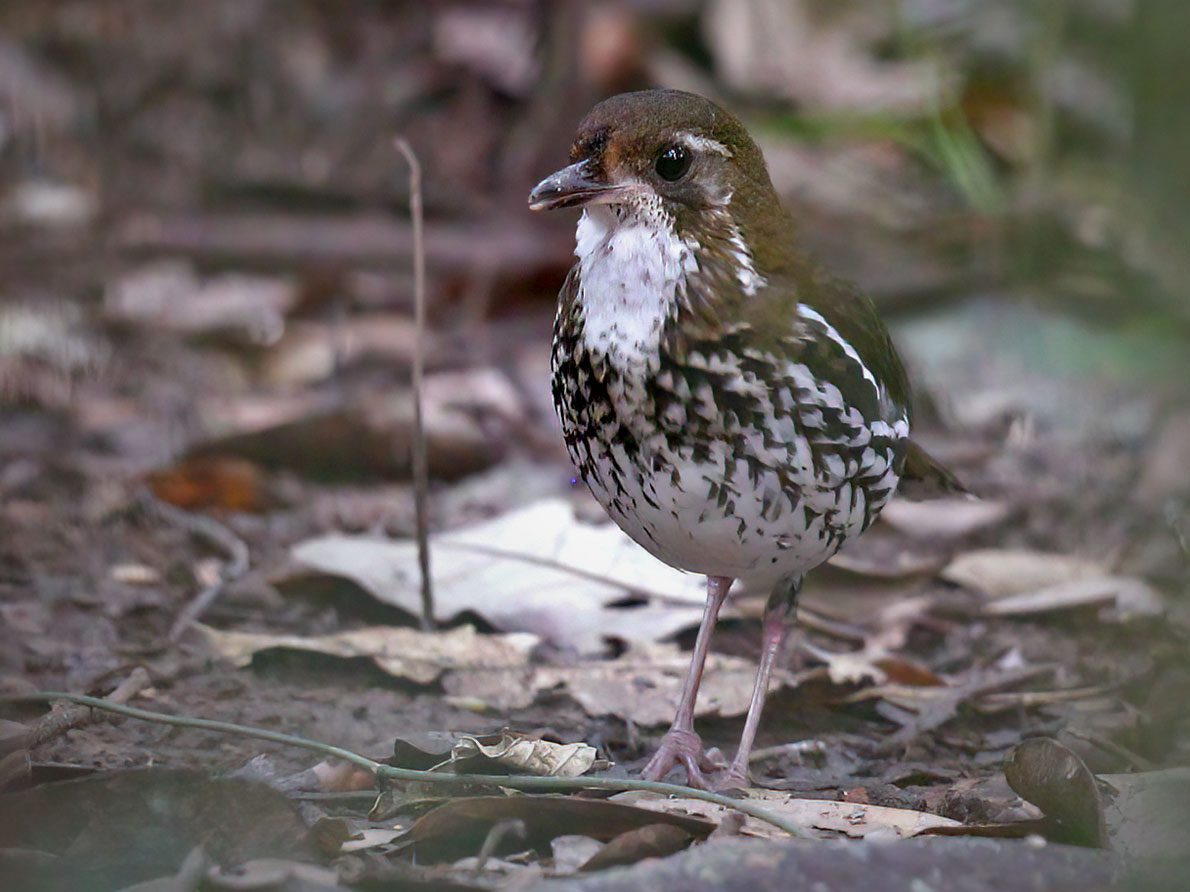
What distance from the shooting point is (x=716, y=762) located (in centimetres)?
411

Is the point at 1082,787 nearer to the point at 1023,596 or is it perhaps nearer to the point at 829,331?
the point at 829,331

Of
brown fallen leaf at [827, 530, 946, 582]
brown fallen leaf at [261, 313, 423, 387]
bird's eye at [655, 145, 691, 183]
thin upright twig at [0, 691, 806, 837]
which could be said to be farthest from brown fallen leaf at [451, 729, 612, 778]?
brown fallen leaf at [261, 313, 423, 387]

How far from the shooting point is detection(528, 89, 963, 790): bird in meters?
3.60

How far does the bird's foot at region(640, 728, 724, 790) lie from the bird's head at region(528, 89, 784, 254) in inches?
49.8

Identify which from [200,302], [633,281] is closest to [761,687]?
[633,281]

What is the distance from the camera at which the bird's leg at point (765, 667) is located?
3.95 meters

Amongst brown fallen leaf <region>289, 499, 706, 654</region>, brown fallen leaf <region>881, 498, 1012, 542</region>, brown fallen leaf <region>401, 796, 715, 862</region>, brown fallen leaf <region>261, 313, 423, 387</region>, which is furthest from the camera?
brown fallen leaf <region>261, 313, 423, 387</region>

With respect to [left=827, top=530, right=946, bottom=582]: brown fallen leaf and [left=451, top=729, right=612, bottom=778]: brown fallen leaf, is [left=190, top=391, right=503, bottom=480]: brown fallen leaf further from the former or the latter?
[left=451, top=729, right=612, bottom=778]: brown fallen leaf

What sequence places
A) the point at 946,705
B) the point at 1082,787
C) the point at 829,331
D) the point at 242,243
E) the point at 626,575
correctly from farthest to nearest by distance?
the point at 242,243 < the point at 626,575 < the point at 946,705 < the point at 829,331 < the point at 1082,787

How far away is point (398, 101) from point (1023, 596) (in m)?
4.98

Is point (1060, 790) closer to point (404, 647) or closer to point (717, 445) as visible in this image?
point (717, 445)

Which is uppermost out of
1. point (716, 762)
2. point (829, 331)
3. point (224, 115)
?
point (224, 115)

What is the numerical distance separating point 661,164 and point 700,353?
0.43 metres

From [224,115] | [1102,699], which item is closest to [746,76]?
[224,115]
